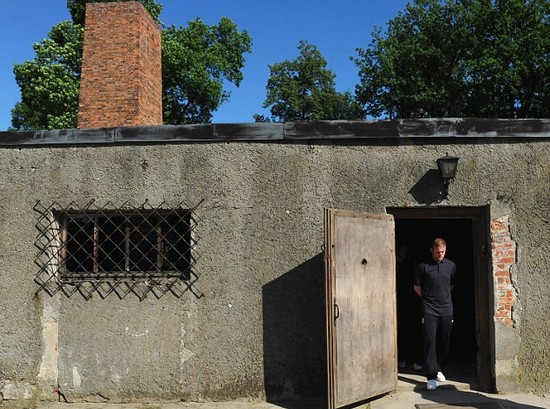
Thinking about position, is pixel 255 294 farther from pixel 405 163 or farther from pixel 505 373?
pixel 505 373

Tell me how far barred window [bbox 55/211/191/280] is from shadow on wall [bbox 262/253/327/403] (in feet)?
3.62

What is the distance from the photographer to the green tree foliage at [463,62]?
23312 millimetres

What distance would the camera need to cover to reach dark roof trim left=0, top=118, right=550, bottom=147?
601cm

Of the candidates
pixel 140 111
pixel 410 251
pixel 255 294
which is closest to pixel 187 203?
pixel 255 294

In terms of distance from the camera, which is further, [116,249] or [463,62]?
[463,62]

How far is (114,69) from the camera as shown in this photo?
11.7m

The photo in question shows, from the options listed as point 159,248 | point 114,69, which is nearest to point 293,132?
point 159,248

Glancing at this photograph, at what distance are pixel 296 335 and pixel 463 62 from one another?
73.4 ft

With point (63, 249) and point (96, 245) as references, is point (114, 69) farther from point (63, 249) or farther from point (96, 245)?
point (96, 245)

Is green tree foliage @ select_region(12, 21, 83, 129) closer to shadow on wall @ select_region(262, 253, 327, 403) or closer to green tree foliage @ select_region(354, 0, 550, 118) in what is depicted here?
green tree foliage @ select_region(354, 0, 550, 118)

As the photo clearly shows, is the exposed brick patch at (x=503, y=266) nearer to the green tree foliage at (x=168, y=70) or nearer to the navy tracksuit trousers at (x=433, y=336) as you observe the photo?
the navy tracksuit trousers at (x=433, y=336)

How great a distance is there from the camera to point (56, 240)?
→ 249 inches

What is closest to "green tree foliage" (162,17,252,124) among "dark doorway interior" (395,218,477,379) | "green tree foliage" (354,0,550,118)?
"green tree foliage" (354,0,550,118)

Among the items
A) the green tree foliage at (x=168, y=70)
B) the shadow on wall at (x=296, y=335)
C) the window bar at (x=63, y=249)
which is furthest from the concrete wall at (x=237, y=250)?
the green tree foliage at (x=168, y=70)
